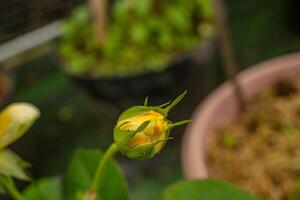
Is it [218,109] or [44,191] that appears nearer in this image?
[44,191]

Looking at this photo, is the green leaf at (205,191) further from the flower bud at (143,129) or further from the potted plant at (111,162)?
the flower bud at (143,129)

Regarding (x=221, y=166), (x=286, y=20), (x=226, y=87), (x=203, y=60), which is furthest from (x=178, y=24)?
(x=286, y=20)

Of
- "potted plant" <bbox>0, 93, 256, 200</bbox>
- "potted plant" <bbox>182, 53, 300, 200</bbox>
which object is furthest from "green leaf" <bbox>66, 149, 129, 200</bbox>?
"potted plant" <bbox>182, 53, 300, 200</bbox>

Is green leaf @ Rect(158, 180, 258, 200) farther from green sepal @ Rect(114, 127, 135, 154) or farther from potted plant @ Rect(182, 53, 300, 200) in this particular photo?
potted plant @ Rect(182, 53, 300, 200)

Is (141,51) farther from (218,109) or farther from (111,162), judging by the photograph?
(111,162)

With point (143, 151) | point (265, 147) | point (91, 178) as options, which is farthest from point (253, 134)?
point (143, 151)

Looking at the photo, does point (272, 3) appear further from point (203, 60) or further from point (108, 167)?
point (108, 167)
